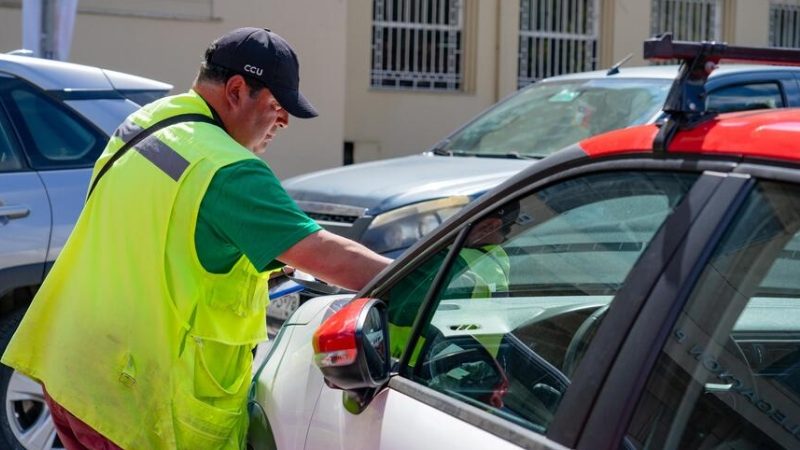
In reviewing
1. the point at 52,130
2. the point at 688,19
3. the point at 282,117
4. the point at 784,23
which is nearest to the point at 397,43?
the point at 688,19

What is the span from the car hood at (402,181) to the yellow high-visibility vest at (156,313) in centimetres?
342

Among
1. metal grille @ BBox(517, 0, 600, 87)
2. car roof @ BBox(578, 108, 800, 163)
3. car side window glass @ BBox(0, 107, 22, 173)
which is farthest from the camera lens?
metal grille @ BBox(517, 0, 600, 87)

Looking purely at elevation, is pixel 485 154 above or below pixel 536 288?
below

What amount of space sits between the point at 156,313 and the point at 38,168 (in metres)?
2.54

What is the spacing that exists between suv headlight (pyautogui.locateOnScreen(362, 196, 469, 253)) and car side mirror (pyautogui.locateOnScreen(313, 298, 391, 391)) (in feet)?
11.5

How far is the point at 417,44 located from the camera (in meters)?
13.3

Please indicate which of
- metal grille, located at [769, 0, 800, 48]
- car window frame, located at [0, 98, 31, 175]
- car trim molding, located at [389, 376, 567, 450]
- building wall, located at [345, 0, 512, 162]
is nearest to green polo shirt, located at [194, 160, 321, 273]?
car trim molding, located at [389, 376, 567, 450]

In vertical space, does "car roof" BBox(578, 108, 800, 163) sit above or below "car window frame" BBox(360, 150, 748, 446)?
above

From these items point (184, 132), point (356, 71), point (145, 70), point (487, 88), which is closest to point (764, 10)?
point (487, 88)

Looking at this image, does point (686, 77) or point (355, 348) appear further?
point (355, 348)

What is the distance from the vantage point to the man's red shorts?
290 centimetres

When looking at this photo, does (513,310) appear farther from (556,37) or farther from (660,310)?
(556,37)

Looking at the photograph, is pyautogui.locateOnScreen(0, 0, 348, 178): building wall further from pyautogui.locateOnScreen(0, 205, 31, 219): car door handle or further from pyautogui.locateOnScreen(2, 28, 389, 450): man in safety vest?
pyautogui.locateOnScreen(2, 28, 389, 450): man in safety vest

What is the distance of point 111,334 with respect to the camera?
285 cm
